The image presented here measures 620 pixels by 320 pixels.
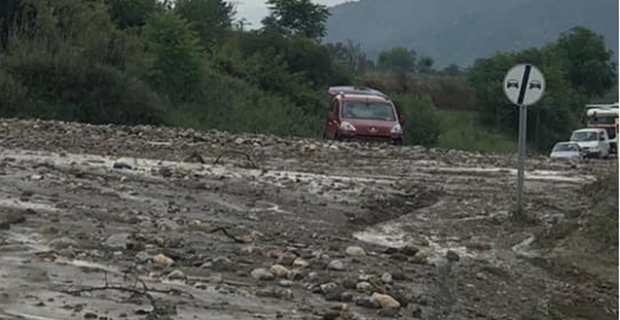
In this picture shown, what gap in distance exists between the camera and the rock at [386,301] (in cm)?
848

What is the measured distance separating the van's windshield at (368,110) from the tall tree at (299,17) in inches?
1617

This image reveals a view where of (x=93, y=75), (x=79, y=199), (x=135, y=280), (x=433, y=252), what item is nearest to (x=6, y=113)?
(x=93, y=75)

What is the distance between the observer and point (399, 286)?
940 centimetres

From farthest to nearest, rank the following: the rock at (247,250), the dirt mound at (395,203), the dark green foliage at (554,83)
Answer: the dark green foliage at (554,83), the dirt mound at (395,203), the rock at (247,250)

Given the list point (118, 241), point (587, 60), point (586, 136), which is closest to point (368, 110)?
point (586, 136)

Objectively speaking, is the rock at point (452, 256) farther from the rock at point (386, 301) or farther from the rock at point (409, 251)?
the rock at point (386, 301)

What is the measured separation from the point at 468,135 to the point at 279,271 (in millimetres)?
62031

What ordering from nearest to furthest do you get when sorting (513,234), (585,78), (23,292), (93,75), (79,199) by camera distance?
(23,292) < (79,199) < (513,234) < (93,75) < (585,78)

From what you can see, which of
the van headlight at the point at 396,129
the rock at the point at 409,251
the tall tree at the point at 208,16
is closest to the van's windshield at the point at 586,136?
the van headlight at the point at 396,129

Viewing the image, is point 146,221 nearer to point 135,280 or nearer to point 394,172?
point 135,280

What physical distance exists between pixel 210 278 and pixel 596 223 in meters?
6.43

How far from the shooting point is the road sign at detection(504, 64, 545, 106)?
49.7 ft

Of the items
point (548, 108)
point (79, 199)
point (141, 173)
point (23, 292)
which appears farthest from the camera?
point (548, 108)

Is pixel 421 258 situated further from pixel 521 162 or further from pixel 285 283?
pixel 521 162
